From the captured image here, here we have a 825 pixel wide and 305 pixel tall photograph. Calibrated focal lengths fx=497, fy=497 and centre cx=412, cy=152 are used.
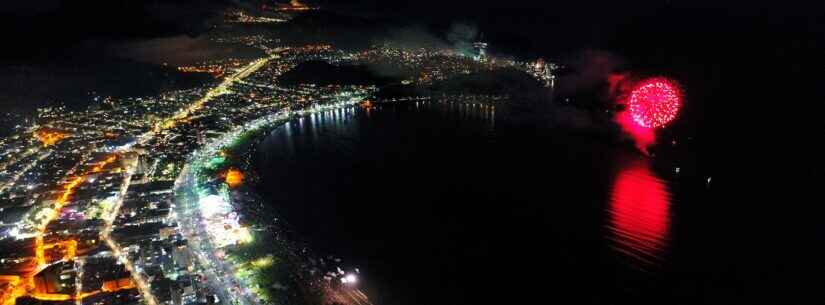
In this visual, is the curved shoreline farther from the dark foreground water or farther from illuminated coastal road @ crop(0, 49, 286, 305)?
the dark foreground water

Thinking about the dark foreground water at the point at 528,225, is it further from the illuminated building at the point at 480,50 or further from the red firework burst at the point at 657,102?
the illuminated building at the point at 480,50

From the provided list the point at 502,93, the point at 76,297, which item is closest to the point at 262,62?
the point at 502,93

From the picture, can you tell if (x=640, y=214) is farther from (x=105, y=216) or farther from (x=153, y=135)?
(x=153, y=135)

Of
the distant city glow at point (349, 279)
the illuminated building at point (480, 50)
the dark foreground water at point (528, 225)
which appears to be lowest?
the distant city glow at point (349, 279)

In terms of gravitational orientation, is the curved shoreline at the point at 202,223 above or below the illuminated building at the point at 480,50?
below

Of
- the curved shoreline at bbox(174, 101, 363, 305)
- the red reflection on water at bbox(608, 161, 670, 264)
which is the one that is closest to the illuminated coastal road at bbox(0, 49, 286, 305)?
the curved shoreline at bbox(174, 101, 363, 305)

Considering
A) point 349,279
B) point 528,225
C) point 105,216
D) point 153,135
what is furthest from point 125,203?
point 528,225

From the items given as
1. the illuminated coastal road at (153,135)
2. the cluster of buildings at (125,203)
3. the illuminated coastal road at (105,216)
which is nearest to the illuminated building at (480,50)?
the cluster of buildings at (125,203)
